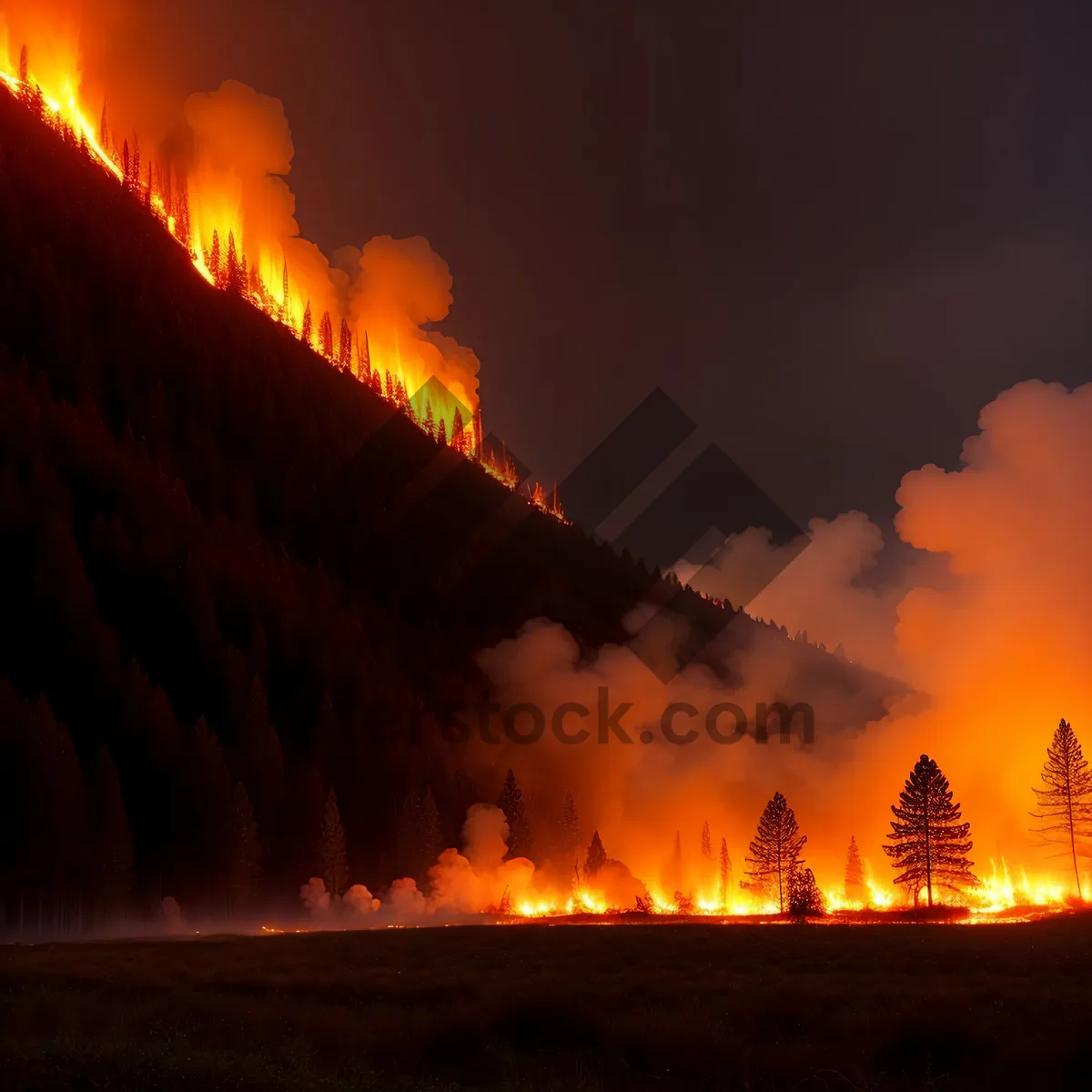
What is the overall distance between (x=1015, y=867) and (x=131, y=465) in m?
152

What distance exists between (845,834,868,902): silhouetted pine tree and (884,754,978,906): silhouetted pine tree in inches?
608

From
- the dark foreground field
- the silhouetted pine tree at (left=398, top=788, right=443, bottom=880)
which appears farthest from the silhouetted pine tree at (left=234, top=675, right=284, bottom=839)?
the dark foreground field

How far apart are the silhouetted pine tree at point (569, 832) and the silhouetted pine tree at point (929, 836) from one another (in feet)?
173

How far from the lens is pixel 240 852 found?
119938 millimetres

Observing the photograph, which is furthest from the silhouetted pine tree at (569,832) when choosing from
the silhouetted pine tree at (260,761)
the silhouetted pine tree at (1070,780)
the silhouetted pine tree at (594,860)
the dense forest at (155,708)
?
the silhouetted pine tree at (1070,780)

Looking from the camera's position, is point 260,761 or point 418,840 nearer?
point 418,840

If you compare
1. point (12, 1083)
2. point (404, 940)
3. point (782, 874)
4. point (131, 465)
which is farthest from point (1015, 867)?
point (131, 465)

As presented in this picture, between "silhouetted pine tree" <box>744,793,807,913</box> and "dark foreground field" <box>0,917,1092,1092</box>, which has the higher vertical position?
"silhouetted pine tree" <box>744,793,807,913</box>

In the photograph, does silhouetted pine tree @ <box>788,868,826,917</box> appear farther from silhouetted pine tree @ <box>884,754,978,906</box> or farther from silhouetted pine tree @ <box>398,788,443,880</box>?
silhouetted pine tree @ <box>398,788,443,880</box>

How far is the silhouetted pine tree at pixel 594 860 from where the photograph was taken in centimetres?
13662

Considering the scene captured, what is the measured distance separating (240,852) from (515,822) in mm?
43058

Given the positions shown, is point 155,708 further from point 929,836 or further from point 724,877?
point 929,836

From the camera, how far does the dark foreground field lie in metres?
32.9

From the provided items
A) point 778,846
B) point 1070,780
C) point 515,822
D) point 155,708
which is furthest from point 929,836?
point 155,708
